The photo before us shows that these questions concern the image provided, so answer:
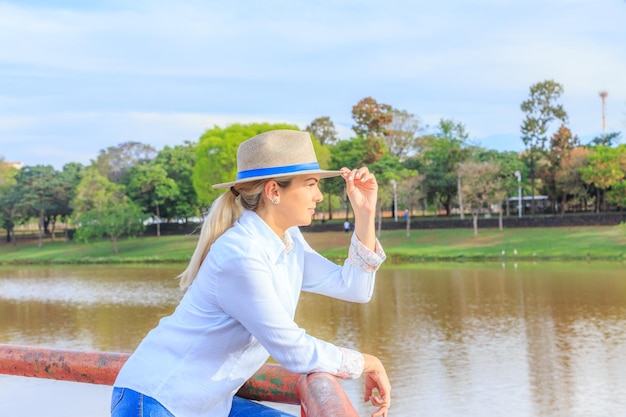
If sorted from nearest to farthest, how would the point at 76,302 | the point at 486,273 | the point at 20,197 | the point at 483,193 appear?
the point at 76,302 → the point at 486,273 → the point at 483,193 → the point at 20,197

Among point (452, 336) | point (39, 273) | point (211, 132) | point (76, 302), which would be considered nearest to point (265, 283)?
point (452, 336)

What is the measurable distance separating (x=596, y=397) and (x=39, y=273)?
31.2 m

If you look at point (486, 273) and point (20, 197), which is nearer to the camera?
point (486, 273)

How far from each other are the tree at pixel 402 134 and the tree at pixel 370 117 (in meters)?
5.34

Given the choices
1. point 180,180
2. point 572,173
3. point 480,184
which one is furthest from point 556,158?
point 180,180

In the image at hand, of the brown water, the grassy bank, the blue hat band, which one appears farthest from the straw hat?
the grassy bank

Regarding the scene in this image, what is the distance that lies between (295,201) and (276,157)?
6.1 inches

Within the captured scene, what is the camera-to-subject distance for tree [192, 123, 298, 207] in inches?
1823

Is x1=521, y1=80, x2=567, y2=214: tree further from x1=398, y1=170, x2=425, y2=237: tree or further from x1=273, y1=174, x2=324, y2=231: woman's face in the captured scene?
x1=273, y1=174, x2=324, y2=231: woman's face

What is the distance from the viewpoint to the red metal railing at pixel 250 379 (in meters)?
1.91

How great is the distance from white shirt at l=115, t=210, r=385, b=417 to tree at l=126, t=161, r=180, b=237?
5111 cm

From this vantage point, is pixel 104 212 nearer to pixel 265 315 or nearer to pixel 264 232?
pixel 264 232

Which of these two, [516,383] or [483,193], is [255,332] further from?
[483,193]

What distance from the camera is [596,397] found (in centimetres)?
1098
